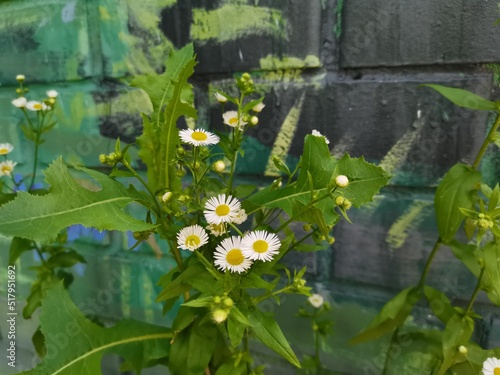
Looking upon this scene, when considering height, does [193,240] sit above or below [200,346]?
above

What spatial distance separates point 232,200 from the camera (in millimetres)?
403

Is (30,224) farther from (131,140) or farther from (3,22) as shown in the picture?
(3,22)

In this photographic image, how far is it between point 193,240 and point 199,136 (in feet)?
0.32

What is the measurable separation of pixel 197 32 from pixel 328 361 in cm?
53

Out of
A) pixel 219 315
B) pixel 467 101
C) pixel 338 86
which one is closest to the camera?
pixel 219 315

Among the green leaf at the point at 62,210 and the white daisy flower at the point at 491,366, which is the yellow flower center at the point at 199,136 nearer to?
the green leaf at the point at 62,210

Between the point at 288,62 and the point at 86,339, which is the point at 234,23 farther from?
the point at 86,339

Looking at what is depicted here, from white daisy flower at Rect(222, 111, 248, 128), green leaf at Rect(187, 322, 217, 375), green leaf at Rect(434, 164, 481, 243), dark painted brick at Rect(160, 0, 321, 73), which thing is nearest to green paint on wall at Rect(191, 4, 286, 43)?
dark painted brick at Rect(160, 0, 321, 73)

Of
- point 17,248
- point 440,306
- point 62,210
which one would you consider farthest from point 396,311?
point 17,248

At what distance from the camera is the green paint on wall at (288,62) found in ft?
1.95

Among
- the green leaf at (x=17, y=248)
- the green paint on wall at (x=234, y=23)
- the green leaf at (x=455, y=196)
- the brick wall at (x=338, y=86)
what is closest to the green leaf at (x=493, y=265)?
the green leaf at (x=455, y=196)

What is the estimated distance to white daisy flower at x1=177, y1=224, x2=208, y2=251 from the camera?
39 cm

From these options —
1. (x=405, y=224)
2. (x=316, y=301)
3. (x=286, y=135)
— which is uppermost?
(x=286, y=135)

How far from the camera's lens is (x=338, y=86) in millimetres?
587
